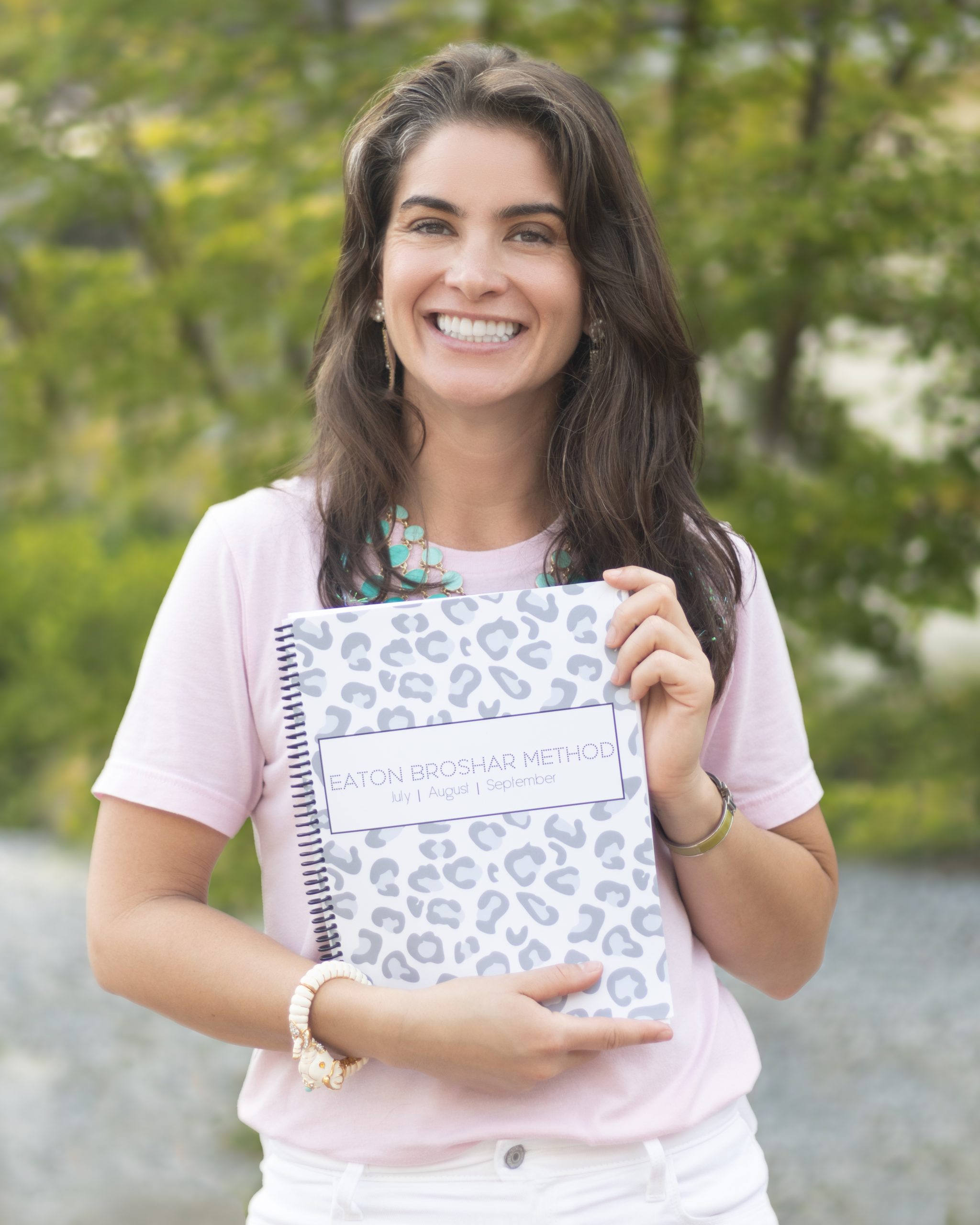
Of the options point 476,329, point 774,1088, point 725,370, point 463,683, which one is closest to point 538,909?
point 463,683

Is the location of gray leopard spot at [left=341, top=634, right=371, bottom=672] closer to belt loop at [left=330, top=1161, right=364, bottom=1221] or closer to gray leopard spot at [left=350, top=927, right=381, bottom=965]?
gray leopard spot at [left=350, top=927, right=381, bottom=965]

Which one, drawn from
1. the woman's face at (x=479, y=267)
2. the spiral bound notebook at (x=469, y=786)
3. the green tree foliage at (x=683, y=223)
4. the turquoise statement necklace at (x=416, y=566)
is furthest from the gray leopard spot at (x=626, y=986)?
the green tree foliage at (x=683, y=223)

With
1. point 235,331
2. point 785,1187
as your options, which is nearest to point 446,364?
point 785,1187

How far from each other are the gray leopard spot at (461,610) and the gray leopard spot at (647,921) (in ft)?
1.12

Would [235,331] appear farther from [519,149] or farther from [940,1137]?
[519,149]

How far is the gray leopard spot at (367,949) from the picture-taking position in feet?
4.29

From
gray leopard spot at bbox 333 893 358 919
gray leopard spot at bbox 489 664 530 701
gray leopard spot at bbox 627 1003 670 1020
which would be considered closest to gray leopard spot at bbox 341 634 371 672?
gray leopard spot at bbox 489 664 530 701

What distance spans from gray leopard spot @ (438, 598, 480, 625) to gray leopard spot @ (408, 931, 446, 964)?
1.03ft

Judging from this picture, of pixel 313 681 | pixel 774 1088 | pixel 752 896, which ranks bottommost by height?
pixel 774 1088

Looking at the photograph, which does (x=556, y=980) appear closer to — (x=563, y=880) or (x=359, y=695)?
(x=563, y=880)

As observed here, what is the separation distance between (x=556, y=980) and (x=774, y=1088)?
3.83 m

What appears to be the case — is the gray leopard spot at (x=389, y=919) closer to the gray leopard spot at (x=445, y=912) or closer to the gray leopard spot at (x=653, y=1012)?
the gray leopard spot at (x=445, y=912)

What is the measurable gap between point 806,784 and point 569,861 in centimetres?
37

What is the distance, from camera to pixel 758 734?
5.02 feet
